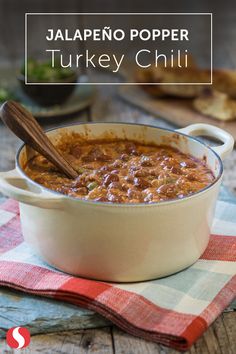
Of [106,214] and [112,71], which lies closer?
[106,214]

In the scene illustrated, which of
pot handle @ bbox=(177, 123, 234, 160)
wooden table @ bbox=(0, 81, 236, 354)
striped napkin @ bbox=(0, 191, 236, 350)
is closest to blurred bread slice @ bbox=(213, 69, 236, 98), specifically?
pot handle @ bbox=(177, 123, 234, 160)

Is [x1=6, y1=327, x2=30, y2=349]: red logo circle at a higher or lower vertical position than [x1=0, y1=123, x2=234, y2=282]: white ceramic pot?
lower

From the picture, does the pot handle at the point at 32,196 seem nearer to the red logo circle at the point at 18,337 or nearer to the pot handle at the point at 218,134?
the red logo circle at the point at 18,337

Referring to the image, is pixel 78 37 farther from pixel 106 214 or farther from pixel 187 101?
pixel 106 214

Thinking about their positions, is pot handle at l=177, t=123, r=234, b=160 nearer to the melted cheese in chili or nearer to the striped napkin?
the melted cheese in chili

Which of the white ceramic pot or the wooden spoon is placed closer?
the white ceramic pot

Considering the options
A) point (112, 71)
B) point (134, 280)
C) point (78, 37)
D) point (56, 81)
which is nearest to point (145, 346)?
point (134, 280)

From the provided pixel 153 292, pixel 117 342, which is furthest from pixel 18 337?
pixel 153 292
